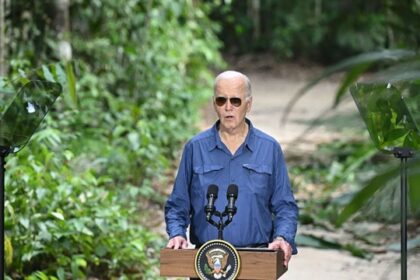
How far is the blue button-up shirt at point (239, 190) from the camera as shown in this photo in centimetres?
294

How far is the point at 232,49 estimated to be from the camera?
94.4ft

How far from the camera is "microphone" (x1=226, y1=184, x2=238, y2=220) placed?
258 centimetres

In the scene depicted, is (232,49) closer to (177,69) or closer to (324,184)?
(177,69)

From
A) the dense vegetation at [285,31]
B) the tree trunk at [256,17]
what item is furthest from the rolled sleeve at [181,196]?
the tree trunk at [256,17]

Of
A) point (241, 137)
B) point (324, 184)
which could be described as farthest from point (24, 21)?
point (241, 137)

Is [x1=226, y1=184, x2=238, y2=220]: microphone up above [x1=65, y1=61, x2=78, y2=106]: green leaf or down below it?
below

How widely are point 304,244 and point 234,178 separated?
403 centimetres

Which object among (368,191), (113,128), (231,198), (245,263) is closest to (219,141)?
(231,198)

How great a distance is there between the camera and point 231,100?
9.58 ft

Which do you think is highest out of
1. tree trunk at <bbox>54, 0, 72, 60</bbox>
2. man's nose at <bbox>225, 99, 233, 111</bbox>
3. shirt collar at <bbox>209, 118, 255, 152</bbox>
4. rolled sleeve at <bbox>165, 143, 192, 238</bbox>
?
tree trunk at <bbox>54, 0, 72, 60</bbox>

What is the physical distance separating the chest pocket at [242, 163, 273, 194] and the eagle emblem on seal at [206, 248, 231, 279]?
0.53 m

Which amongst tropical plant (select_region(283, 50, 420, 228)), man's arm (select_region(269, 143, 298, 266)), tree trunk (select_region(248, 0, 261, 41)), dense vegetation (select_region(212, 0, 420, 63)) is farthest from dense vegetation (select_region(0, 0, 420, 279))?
tree trunk (select_region(248, 0, 261, 41))

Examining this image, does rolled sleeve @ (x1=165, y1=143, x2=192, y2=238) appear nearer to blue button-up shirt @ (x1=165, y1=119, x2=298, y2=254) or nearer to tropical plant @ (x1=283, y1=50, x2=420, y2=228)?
blue button-up shirt @ (x1=165, y1=119, x2=298, y2=254)

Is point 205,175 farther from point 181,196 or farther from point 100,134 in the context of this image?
point 100,134
